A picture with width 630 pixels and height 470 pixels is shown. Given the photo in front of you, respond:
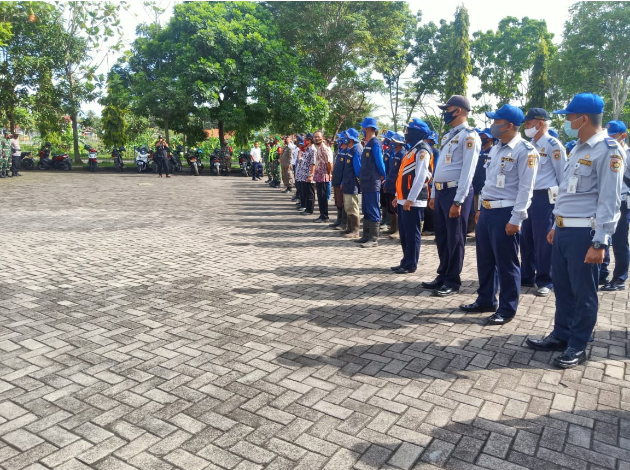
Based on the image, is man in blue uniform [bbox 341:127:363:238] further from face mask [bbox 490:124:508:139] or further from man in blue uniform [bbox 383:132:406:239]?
face mask [bbox 490:124:508:139]

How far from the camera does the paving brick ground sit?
110 inches

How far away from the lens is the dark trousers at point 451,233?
5.58m

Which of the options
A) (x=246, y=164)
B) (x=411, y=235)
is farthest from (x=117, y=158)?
(x=411, y=235)

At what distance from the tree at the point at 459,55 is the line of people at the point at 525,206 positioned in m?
33.3

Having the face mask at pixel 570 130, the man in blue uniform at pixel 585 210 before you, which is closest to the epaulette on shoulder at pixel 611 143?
the man in blue uniform at pixel 585 210

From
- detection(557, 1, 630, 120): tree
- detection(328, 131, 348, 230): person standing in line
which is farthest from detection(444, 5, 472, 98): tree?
detection(328, 131, 348, 230): person standing in line

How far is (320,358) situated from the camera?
3980 millimetres

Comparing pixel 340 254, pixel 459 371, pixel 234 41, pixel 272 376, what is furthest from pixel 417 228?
pixel 234 41

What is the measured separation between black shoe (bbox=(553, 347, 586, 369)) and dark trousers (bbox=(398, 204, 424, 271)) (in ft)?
9.67

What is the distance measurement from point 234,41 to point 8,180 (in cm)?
1262

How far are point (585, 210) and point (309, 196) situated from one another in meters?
9.07

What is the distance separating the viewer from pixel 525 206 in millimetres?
4480

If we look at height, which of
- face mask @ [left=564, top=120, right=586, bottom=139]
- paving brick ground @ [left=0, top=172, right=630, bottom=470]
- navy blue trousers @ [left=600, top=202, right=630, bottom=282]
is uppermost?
face mask @ [left=564, top=120, right=586, bottom=139]

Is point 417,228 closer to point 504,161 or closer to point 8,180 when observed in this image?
point 504,161
